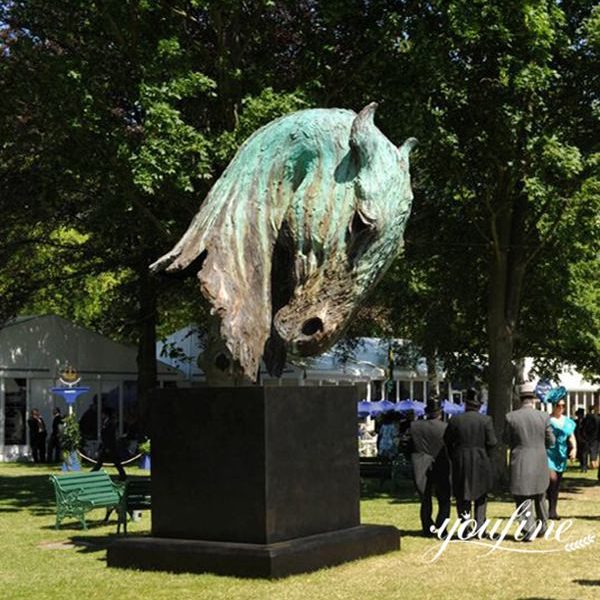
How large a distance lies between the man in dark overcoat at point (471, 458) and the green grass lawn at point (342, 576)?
0.63 m

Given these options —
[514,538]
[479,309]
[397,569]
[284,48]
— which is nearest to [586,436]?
[479,309]

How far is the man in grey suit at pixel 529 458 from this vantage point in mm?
13047

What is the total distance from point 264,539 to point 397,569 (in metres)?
1.54

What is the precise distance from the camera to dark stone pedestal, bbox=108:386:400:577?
391 inches

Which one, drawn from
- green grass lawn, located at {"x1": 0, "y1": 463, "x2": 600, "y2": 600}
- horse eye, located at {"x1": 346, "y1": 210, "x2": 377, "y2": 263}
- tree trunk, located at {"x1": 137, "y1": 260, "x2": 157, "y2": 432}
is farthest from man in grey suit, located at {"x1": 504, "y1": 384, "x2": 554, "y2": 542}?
tree trunk, located at {"x1": 137, "y1": 260, "x2": 157, "y2": 432}

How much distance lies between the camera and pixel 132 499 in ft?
47.8

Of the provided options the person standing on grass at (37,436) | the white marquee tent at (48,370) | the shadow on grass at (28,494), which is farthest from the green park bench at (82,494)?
the white marquee tent at (48,370)

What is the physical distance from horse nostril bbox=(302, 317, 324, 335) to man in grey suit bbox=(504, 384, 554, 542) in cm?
416

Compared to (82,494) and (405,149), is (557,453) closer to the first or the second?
(405,149)

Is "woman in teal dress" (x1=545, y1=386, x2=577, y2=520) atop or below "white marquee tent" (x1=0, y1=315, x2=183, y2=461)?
below

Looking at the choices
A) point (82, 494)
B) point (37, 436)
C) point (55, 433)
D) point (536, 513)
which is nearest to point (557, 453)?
point (536, 513)

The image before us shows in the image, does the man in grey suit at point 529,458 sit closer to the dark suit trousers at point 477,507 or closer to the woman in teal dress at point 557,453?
the dark suit trousers at point 477,507

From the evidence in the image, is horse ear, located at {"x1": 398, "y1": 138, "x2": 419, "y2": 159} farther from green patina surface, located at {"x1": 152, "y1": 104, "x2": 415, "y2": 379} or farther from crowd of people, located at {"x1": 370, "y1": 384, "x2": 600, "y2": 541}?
crowd of people, located at {"x1": 370, "y1": 384, "x2": 600, "y2": 541}

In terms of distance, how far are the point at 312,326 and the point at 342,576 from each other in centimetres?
233
